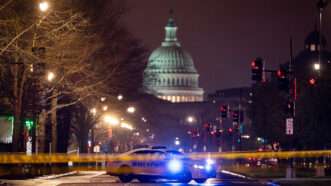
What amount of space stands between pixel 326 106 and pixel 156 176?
119 ft

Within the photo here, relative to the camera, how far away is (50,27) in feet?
136

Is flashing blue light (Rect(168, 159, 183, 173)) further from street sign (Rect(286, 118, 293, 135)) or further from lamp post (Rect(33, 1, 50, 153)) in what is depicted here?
lamp post (Rect(33, 1, 50, 153))

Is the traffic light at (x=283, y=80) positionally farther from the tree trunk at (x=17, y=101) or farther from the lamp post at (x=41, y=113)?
the tree trunk at (x=17, y=101)

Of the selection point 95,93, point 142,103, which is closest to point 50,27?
point 95,93

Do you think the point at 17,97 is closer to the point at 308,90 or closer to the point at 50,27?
the point at 50,27

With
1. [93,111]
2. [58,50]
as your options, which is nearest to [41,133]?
[58,50]

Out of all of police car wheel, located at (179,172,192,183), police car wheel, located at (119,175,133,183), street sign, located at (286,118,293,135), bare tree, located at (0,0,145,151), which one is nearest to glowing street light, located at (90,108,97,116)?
bare tree, located at (0,0,145,151)

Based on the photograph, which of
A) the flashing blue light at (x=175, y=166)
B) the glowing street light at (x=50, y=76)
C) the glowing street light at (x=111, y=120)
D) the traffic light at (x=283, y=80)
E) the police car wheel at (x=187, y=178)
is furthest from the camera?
the glowing street light at (x=111, y=120)

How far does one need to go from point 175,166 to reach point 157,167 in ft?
2.65

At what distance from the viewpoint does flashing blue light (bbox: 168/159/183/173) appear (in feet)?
135

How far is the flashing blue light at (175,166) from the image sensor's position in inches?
1623

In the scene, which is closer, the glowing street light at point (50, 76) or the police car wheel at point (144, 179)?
the police car wheel at point (144, 179)

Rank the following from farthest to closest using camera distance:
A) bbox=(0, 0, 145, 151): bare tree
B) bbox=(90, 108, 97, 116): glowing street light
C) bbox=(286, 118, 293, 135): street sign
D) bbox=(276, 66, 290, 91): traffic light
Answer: bbox=(90, 108, 97, 116): glowing street light < bbox=(286, 118, 293, 135): street sign < bbox=(276, 66, 290, 91): traffic light < bbox=(0, 0, 145, 151): bare tree

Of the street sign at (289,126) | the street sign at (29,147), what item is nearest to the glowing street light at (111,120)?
the street sign at (29,147)
